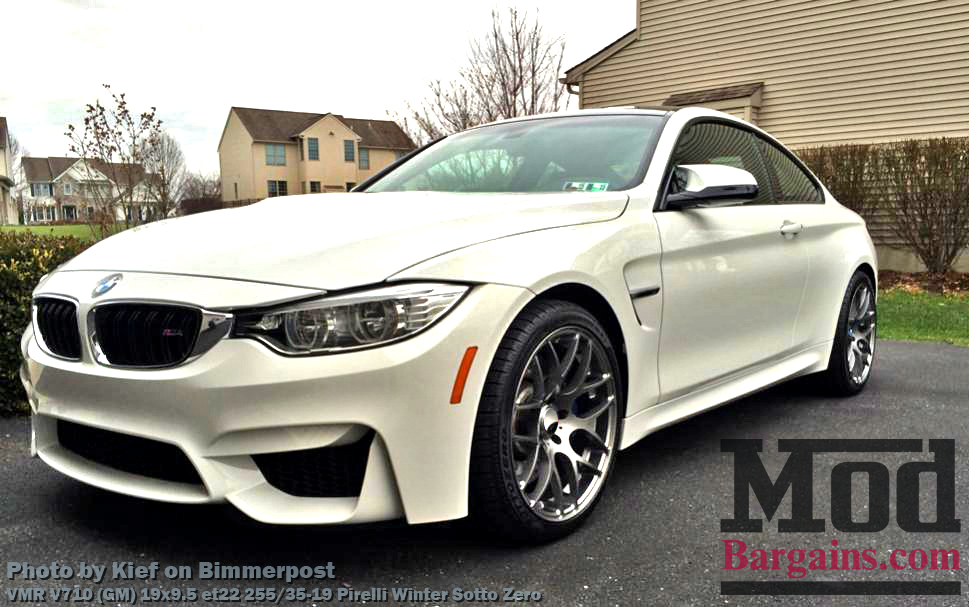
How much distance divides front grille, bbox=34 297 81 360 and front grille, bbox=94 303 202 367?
15cm

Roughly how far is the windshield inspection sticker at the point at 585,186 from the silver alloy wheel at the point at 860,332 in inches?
→ 83.3

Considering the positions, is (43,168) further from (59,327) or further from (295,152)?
(59,327)

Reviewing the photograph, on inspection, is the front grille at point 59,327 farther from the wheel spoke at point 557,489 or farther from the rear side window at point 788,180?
the rear side window at point 788,180

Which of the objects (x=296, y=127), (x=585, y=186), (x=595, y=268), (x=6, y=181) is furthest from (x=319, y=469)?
(x=6, y=181)

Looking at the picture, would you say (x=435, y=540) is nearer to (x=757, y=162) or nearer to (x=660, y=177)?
(x=660, y=177)

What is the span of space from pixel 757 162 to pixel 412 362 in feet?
8.74

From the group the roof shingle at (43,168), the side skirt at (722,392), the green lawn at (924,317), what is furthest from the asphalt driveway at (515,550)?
the roof shingle at (43,168)

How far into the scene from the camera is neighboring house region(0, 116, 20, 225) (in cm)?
5581

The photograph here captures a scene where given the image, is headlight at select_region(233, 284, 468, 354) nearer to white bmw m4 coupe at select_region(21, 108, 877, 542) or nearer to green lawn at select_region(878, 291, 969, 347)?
white bmw m4 coupe at select_region(21, 108, 877, 542)

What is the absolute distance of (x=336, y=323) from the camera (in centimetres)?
216

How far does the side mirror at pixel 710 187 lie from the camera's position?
3.14 metres

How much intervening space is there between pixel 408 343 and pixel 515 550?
32.8 inches

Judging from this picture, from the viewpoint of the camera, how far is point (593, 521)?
2.81m

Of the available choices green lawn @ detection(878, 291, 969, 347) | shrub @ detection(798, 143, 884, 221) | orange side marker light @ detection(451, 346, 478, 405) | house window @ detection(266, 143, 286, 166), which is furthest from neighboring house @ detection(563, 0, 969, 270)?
house window @ detection(266, 143, 286, 166)
